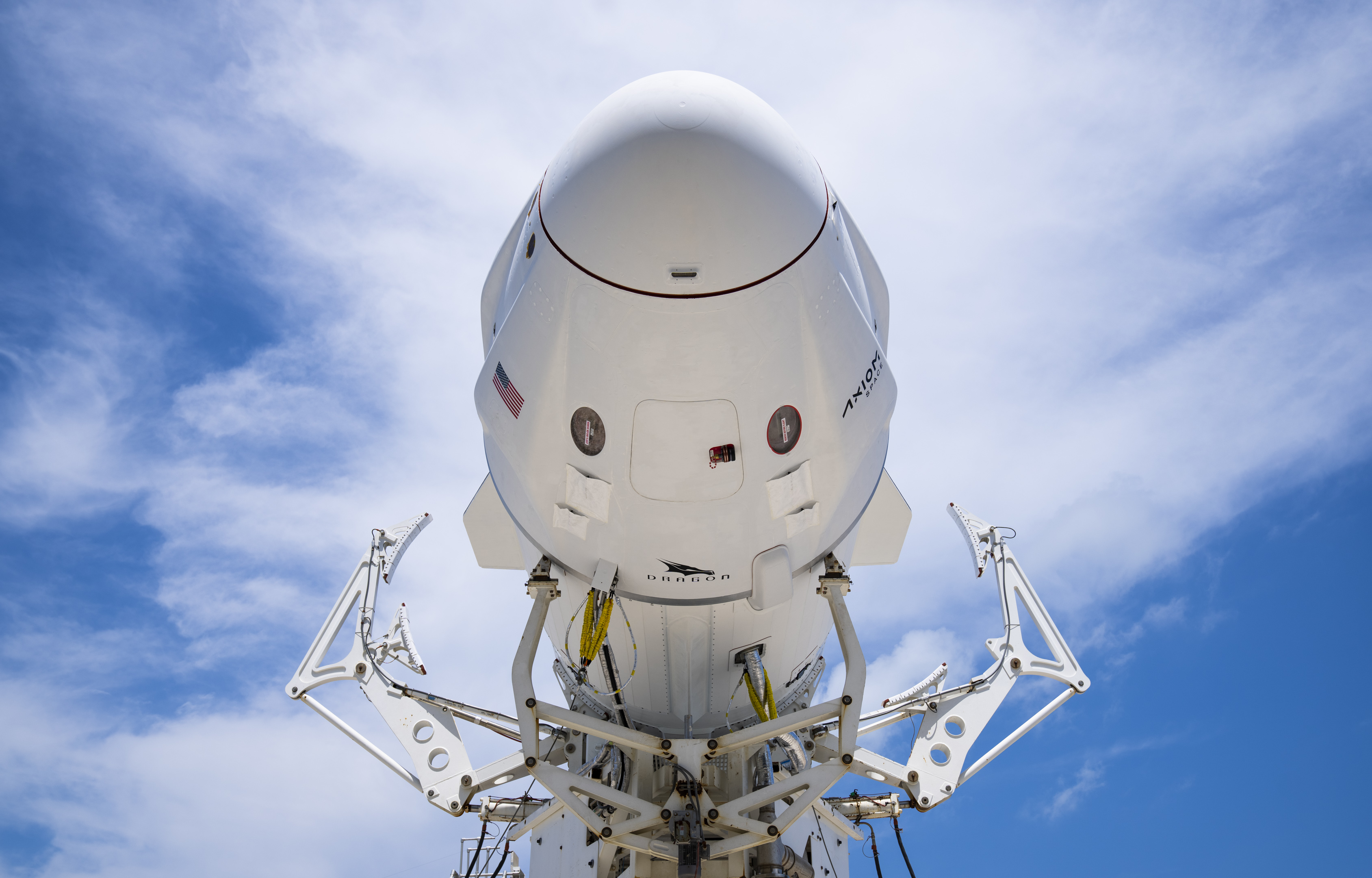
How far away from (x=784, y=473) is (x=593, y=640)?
6.35ft

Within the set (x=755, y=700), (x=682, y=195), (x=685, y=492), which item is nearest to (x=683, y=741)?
(x=755, y=700)

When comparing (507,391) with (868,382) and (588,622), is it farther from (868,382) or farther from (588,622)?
(868,382)

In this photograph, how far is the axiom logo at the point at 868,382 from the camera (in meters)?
5.95

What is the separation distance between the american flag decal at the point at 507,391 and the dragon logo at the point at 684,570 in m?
1.56

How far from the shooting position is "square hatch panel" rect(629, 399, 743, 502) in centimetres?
543

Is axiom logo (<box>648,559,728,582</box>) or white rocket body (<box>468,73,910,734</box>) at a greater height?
white rocket body (<box>468,73,910,734</box>)

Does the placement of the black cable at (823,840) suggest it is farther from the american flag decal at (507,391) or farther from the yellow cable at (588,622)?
the american flag decal at (507,391)

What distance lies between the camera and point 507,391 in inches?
234

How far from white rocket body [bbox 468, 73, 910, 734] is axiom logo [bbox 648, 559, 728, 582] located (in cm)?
1

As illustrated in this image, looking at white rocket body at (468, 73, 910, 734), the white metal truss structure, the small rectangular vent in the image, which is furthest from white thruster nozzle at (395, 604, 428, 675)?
the small rectangular vent

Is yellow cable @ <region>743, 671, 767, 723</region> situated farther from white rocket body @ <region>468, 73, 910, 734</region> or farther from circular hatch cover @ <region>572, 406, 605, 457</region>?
circular hatch cover @ <region>572, 406, 605, 457</region>

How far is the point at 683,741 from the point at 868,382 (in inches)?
126

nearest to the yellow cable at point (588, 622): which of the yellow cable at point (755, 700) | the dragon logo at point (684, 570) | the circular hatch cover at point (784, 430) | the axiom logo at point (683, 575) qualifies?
the axiom logo at point (683, 575)

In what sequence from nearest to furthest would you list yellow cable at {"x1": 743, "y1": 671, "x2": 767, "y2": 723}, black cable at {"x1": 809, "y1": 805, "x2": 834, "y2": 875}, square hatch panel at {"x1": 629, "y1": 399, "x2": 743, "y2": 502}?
square hatch panel at {"x1": 629, "y1": 399, "x2": 743, "y2": 502} → yellow cable at {"x1": 743, "y1": 671, "x2": 767, "y2": 723} → black cable at {"x1": 809, "y1": 805, "x2": 834, "y2": 875}
